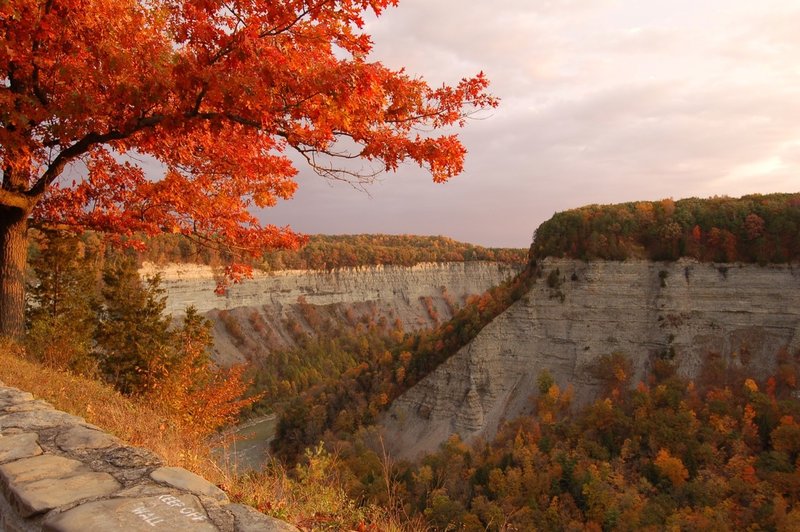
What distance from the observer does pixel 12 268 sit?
9.55m

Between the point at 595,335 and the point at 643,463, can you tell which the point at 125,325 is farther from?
the point at 595,335

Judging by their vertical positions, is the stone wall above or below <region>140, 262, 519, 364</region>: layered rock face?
above

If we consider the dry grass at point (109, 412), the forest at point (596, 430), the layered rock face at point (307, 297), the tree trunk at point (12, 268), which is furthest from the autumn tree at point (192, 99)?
the layered rock face at point (307, 297)

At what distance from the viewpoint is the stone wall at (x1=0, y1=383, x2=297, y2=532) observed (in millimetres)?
2783

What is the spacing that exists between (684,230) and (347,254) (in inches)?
2270

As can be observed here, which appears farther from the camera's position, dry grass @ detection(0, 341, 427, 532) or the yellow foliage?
the yellow foliage

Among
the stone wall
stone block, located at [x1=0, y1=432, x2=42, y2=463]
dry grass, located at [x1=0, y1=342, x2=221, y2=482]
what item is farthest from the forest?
the stone wall

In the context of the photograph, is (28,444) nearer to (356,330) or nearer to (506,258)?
(356,330)

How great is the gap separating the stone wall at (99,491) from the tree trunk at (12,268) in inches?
264

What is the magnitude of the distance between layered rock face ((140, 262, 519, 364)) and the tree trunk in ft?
165

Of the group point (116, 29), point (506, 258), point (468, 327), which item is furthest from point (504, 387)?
point (506, 258)

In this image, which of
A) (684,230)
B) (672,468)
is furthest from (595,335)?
(672,468)

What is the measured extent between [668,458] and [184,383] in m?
21.8

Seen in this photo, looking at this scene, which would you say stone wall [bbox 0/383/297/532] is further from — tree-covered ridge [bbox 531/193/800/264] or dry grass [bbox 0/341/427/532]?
tree-covered ridge [bbox 531/193/800/264]
